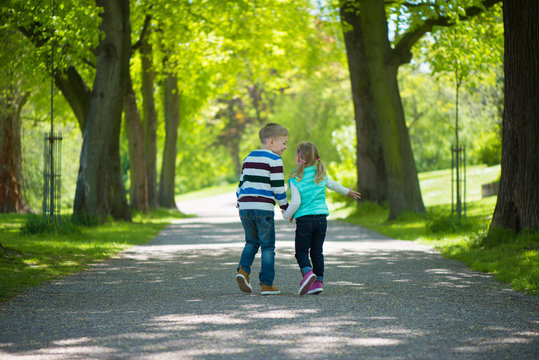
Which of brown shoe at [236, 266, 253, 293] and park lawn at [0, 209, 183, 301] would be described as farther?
park lawn at [0, 209, 183, 301]

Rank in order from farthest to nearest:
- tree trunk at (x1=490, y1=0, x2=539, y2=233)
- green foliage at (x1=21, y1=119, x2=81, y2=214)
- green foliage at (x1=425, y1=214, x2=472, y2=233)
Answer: green foliage at (x1=21, y1=119, x2=81, y2=214) → green foliage at (x1=425, y1=214, x2=472, y2=233) → tree trunk at (x1=490, y1=0, x2=539, y2=233)

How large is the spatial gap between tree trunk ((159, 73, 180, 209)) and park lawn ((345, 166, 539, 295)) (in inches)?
374

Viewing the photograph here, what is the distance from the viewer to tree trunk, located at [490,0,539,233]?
10758 mm

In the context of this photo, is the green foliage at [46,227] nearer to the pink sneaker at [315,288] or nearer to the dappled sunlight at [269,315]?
the dappled sunlight at [269,315]

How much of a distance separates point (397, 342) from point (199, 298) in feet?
8.75

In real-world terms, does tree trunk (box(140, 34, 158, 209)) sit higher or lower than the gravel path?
higher

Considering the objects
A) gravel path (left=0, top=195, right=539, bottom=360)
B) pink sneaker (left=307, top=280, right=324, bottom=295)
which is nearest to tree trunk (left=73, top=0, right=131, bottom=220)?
gravel path (left=0, top=195, right=539, bottom=360)

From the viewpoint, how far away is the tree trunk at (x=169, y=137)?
29.5m

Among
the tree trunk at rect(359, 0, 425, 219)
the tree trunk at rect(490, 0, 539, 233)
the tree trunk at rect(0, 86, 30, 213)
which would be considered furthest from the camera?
the tree trunk at rect(0, 86, 30, 213)

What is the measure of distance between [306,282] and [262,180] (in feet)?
3.59

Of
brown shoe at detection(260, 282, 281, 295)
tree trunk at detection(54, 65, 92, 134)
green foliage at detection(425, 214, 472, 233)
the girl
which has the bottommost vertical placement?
brown shoe at detection(260, 282, 281, 295)

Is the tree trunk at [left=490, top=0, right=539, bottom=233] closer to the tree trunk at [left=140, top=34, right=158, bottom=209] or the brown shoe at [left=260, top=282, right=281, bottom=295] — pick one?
the brown shoe at [left=260, top=282, right=281, bottom=295]

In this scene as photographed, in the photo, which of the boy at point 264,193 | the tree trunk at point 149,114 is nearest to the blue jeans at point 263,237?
the boy at point 264,193

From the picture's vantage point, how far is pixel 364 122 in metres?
23.9
